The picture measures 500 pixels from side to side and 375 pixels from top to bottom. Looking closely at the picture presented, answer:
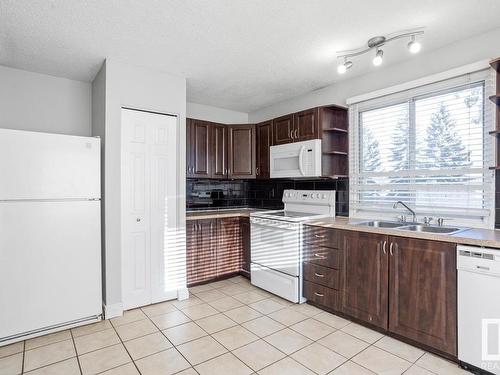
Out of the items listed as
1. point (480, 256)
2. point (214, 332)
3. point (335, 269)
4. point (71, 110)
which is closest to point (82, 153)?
point (71, 110)

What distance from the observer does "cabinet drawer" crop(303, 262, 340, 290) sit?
2.67 meters

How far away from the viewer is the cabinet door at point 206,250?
139 inches

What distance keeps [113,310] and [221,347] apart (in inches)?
47.6

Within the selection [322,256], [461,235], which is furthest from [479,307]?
[322,256]

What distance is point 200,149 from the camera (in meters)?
3.82

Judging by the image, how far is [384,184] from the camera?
9.84ft

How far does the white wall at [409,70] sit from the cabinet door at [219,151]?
0.99 meters

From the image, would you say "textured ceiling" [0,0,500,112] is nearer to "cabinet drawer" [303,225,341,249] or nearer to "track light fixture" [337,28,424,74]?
"track light fixture" [337,28,424,74]

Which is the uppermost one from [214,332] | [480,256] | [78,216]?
[78,216]

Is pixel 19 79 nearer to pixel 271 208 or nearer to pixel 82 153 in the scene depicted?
pixel 82 153

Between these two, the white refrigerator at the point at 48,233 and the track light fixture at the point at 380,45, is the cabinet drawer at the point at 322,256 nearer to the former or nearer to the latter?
the track light fixture at the point at 380,45

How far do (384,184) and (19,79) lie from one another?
3944mm

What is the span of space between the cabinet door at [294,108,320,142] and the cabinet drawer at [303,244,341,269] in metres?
1.24

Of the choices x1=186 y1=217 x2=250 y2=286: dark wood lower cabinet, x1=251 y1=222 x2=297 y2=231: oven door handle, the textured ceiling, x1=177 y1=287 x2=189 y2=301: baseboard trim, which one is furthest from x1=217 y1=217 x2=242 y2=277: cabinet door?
the textured ceiling
